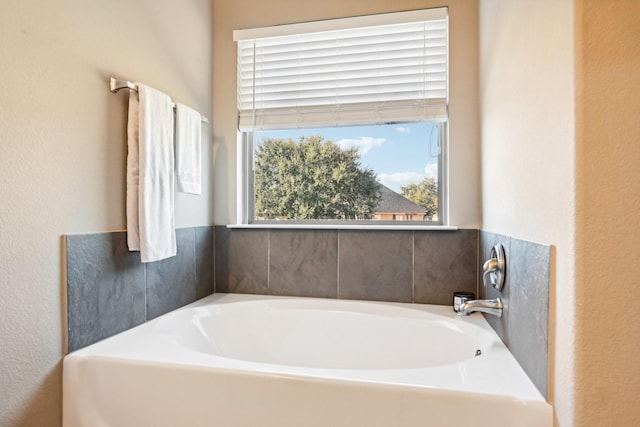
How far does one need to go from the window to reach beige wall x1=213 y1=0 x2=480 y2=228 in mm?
56

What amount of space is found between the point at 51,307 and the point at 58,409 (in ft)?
1.14

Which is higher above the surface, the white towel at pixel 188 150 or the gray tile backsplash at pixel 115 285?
the white towel at pixel 188 150

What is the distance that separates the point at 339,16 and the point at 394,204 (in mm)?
1097

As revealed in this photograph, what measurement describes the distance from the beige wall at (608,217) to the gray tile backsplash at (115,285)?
Result: 1486mm

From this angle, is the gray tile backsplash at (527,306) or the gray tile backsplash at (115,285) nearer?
the gray tile backsplash at (527,306)

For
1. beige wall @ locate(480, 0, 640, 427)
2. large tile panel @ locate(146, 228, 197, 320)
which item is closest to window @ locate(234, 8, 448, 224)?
large tile panel @ locate(146, 228, 197, 320)

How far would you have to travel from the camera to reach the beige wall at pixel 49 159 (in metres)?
1.08

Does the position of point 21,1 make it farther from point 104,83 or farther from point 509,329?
point 509,329

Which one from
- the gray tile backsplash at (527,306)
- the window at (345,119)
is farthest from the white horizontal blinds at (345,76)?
the gray tile backsplash at (527,306)

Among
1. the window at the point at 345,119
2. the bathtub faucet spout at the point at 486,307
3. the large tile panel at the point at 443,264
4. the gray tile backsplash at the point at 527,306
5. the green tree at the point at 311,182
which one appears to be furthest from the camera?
the green tree at the point at 311,182

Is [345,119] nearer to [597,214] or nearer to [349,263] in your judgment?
[349,263]

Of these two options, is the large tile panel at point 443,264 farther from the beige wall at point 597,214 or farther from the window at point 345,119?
the beige wall at point 597,214

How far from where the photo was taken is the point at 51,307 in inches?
47.4

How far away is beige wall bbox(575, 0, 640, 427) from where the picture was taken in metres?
0.78
